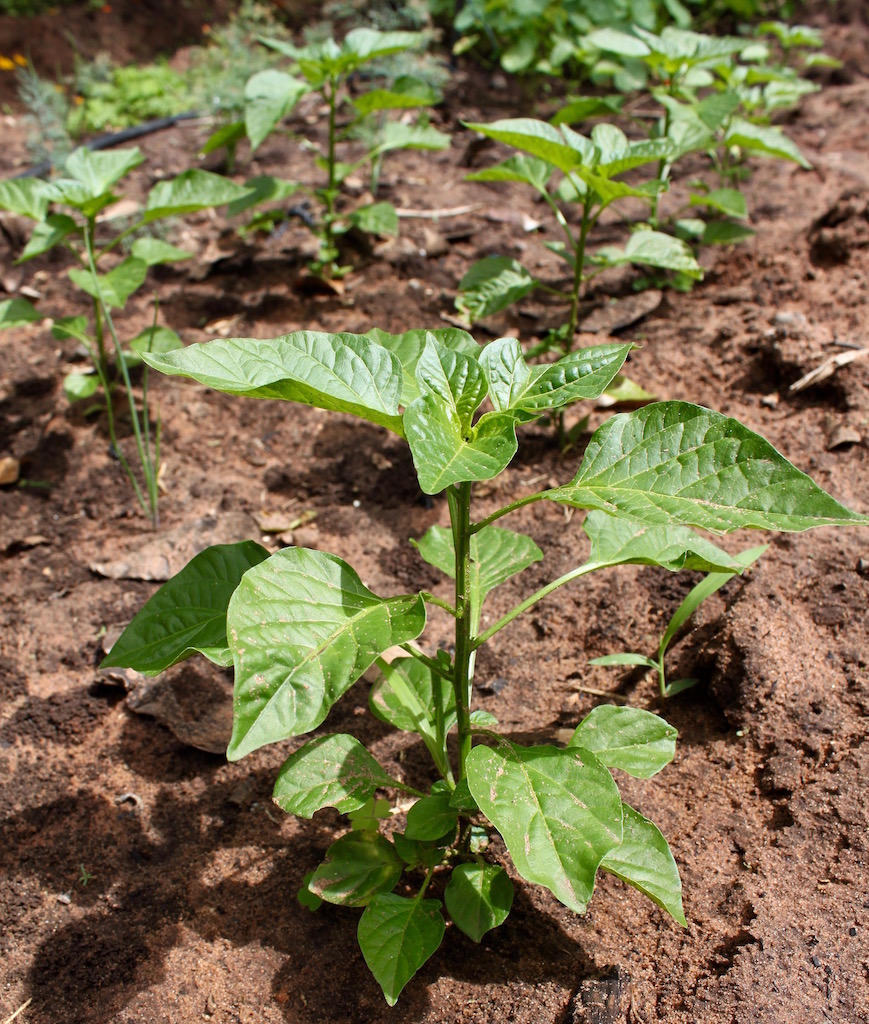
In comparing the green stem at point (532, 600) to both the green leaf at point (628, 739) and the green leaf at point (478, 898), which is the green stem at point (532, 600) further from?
the green leaf at point (478, 898)

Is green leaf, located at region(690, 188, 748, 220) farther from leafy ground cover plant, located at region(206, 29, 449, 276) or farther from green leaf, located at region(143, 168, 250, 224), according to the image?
green leaf, located at region(143, 168, 250, 224)

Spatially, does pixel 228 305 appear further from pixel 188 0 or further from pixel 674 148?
pixel 188 0

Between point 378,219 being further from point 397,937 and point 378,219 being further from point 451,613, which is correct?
point 397,937

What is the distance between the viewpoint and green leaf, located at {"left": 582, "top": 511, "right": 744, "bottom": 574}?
1.59 meters

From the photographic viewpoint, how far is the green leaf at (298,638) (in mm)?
1195

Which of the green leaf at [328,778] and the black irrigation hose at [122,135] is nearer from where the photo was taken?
the green leaf at [328,778]

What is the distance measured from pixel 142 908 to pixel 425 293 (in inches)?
103

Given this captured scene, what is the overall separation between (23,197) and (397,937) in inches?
112

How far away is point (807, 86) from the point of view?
400 cm

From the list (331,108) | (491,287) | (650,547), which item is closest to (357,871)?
(650,547)

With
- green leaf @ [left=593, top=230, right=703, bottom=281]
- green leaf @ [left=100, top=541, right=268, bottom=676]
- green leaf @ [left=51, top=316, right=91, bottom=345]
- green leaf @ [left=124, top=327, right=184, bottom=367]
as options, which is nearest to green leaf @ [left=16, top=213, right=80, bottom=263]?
green leaf @ [left=51, top=316, right=91, bottom=345]

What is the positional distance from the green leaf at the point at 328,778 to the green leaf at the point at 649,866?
47 cm

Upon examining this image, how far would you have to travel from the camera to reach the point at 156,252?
3.05 meters

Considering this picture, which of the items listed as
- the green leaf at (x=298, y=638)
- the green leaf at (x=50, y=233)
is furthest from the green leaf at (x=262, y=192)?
the green leaf at (x=298, y=638)
